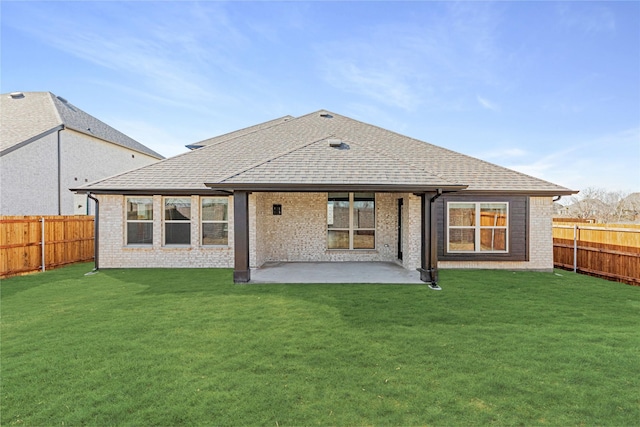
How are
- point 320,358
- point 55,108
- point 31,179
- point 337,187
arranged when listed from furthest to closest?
point 55,108 → point 31,179 → point 337,187 → point 320,358

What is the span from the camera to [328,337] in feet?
15.4

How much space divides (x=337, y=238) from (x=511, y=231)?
19.7 feet

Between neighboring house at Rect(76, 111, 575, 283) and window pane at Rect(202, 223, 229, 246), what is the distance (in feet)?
0.12

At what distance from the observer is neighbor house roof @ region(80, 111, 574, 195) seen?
26.5 feet

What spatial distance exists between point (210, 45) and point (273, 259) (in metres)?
9.12

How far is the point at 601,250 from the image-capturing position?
31.2 ft

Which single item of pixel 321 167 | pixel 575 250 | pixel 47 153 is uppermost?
pixel 47 153

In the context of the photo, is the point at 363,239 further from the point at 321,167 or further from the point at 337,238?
the point at 321,167

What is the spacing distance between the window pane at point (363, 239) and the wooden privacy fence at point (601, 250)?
679 centimetres

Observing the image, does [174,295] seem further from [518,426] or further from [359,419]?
[518,426]

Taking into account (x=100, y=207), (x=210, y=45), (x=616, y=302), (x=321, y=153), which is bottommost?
(x=616, y=302)

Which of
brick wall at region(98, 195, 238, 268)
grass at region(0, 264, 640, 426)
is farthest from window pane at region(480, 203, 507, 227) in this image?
brick wall at region(98, 195, 238, 268)

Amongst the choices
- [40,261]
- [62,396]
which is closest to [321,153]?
[62,396]

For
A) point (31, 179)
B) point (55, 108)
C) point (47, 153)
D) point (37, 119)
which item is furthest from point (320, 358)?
point (55, 108)
